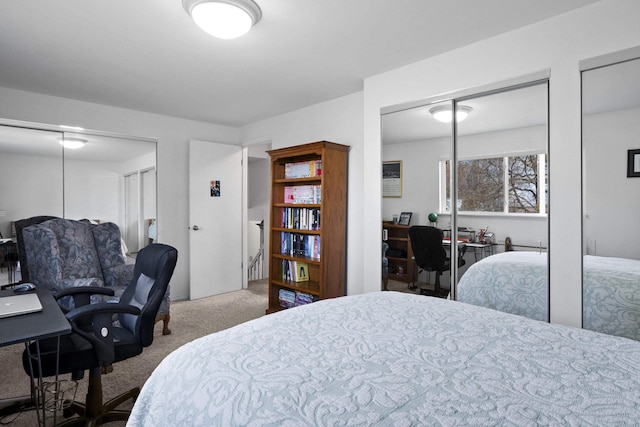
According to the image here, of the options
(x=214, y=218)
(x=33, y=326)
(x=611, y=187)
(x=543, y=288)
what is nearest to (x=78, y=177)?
(x=214, y=218)

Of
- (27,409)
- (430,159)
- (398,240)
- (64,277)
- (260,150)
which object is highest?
(260,150)

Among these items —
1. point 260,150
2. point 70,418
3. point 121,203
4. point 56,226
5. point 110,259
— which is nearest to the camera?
point 70,418

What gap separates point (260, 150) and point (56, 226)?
3.57m

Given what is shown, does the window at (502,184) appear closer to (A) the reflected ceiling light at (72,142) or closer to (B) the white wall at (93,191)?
(B) the white wall at (93,191)

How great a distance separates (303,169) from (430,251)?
170 centimetres

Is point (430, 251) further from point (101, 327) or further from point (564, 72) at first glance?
point (101, 327)

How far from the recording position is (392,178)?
319 cm

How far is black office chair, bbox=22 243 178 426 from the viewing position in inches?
72.4

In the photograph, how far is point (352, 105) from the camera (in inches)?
152

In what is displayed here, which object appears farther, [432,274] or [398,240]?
[398,240]

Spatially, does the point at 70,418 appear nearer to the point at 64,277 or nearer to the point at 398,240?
the point at 64,277

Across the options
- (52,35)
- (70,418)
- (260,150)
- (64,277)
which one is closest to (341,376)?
(70,418)

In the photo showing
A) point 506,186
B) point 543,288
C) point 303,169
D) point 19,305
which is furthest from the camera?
point 303,169

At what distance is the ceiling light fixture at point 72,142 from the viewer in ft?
13.0
